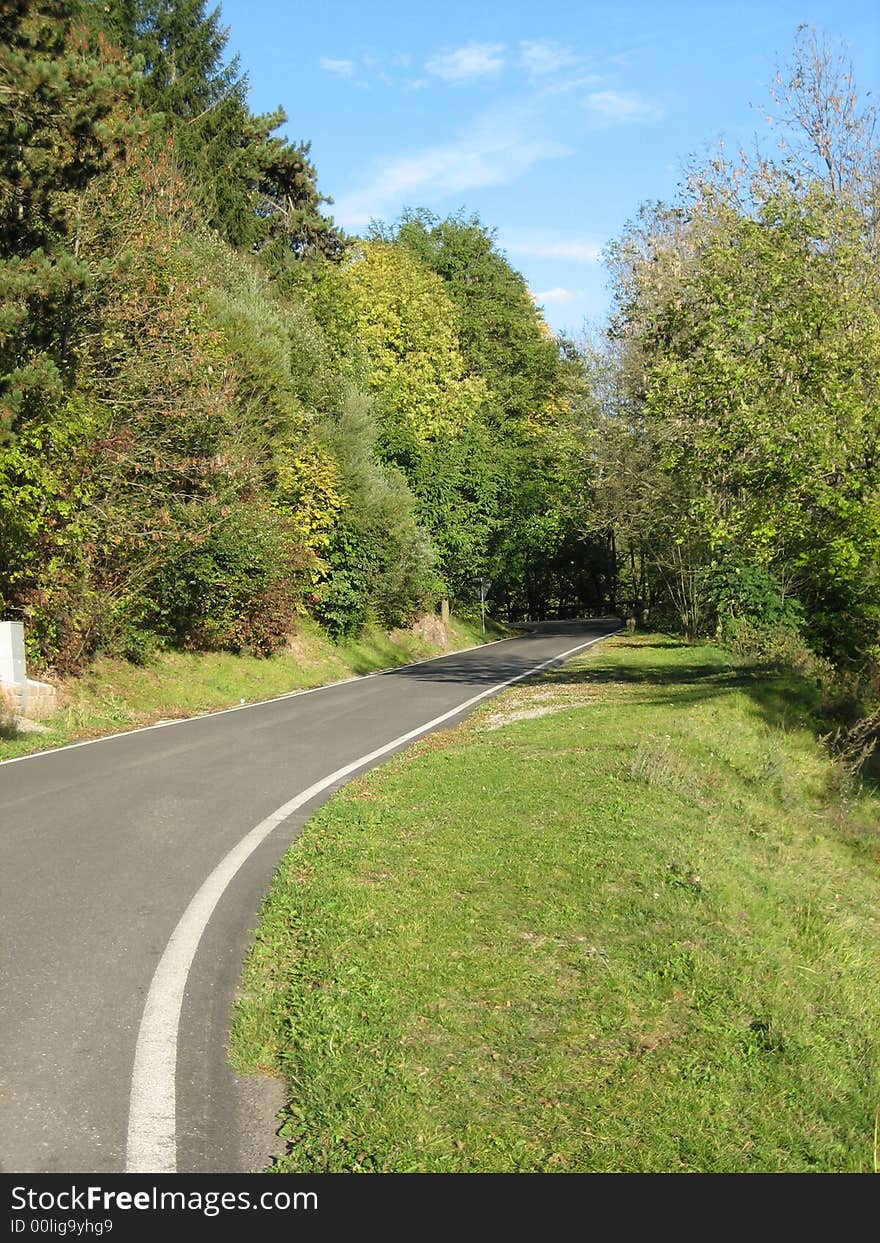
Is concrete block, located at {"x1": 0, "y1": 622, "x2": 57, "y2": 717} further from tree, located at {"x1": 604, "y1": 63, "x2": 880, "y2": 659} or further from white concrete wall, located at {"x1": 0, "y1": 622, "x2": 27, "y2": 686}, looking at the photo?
tree, located at {"x1": 604, "y1": 63, "x2": 880, "y2": 659}

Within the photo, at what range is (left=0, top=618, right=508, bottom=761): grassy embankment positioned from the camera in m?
16.3

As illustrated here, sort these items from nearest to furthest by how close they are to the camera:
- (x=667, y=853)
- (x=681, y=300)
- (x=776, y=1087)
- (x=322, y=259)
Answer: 1. (x=776, y=1087)
2. (x=667, y=853)
3. (x=681, y=300)
4. (x=322, y=259)

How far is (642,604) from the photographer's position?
149ft

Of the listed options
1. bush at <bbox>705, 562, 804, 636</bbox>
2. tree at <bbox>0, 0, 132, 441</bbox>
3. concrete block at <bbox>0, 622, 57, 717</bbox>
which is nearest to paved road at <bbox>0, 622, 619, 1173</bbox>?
concrete block at <bbox>0, 622, 57, 717</bbox>

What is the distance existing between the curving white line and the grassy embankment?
7.57 meters

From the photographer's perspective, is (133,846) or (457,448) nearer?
(133,846)

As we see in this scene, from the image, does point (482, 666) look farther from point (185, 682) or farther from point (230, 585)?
point (185, 682)

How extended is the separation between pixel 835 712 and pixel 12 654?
1354 centimetres

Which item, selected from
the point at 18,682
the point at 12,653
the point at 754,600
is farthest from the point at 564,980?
the point at 754,600

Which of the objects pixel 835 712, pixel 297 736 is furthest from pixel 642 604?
pixel 297 736

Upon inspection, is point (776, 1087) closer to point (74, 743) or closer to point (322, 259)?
point (74, 743)

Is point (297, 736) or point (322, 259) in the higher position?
point (322, 259)

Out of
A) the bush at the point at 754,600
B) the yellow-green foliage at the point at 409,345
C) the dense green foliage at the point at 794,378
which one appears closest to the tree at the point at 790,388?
the dense green foliage at the point at 794,378

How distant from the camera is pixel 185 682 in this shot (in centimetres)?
2158
